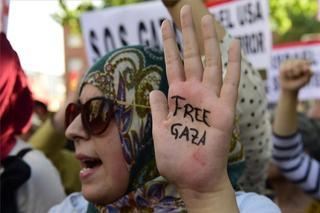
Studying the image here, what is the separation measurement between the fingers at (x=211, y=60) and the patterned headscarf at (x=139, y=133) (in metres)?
0.45

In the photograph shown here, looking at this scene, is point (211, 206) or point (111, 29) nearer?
point (211, 206)

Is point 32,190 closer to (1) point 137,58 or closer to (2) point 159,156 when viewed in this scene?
(1) point 137,58

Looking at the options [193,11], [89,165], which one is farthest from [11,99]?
[193,11]

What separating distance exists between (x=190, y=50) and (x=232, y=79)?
4.5 inches

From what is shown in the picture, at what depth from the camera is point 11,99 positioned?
222 cm

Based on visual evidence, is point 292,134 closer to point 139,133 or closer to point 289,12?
point 139,133

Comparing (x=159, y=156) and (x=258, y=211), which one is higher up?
(x=159, y=156)

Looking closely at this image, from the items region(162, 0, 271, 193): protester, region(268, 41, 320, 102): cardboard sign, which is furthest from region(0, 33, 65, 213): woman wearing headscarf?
region(268, 41, 320, 102): cardboard sign

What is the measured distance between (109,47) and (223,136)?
2.47 metres

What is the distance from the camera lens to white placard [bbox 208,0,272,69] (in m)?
3.53

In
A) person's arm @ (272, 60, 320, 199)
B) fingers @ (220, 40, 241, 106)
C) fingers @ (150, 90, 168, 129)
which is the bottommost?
person's arm @ (272, 60, 320, 199)

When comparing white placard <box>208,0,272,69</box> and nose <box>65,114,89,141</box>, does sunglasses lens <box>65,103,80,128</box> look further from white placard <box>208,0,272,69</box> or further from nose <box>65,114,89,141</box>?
white placard <box>208,0,272,69</box>

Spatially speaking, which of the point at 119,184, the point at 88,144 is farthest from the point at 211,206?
the point at 88,144

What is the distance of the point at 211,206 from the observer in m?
1.22
